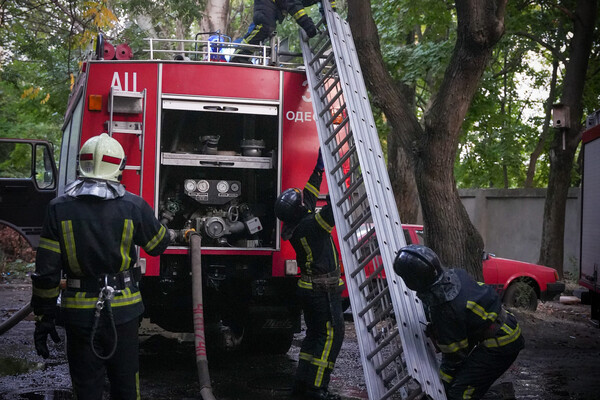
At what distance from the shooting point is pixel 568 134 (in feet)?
45.5

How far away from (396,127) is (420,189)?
0.72 m

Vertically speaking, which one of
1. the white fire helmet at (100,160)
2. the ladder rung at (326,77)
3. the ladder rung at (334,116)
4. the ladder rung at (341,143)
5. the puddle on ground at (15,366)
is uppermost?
the ladder rung at (326,77)

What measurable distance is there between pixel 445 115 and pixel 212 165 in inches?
95.2

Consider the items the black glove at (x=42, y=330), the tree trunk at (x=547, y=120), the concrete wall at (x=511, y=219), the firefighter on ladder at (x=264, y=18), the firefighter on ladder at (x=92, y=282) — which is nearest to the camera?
the firefighter on ladder at (x=92, y=282)

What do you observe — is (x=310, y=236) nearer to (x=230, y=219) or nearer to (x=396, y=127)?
(x=230, y=219)

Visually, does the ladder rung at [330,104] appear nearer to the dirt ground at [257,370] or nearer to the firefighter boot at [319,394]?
the firefighter boot at [319,394]

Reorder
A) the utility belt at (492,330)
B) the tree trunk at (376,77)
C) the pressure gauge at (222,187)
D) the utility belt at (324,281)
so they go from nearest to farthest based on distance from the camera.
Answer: the utility belt at (492,330), the utility belt at (324,281), the pressure gauge at (222,187), the tree trunk at (376,77)

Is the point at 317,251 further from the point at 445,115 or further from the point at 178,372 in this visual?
the point at 445,115

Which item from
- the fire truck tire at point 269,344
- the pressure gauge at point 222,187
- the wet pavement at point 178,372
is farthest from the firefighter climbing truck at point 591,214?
the pressure gauge at point 222,187

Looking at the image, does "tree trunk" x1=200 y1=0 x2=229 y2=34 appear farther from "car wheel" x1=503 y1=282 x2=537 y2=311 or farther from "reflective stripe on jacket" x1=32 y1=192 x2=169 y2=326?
"reflective stripe on jacket" x1=32 y1=192 x2=169 y2=326

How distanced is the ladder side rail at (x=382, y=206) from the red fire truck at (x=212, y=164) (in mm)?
723

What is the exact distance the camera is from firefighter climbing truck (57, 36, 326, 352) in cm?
648

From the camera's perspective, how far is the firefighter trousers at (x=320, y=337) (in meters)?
5.90

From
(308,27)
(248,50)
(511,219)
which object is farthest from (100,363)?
(511,219)
